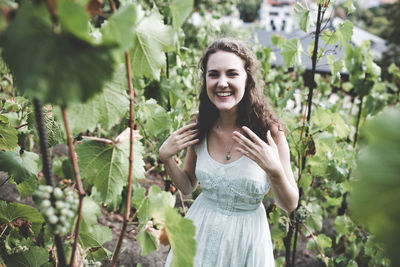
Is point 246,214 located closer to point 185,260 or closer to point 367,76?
point 185,260

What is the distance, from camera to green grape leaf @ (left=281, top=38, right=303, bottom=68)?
6.15 feet

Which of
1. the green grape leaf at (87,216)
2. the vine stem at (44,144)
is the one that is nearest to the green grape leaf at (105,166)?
A: the green grape leaf at (87,216)

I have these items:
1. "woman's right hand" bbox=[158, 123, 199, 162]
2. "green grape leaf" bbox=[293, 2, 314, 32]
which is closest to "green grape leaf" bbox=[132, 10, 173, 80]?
"woman's right hand" bbox=[158, 123, 199, 162]

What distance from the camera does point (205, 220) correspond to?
1.62m

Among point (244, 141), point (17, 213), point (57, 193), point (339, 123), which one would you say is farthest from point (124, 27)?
point (339, 123)

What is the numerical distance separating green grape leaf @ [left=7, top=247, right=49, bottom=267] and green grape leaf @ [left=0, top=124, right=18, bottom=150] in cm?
41

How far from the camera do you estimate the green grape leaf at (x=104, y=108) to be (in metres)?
0.64

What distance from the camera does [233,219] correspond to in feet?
5.17

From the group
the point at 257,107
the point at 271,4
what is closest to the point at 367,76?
the point at 257,107

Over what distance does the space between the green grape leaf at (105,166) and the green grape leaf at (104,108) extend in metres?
0.13

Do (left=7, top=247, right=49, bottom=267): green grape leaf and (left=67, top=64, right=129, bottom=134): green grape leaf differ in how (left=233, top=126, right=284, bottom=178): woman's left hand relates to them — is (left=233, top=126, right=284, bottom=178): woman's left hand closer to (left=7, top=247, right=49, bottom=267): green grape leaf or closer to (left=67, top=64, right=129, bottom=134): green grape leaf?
(left=67, top=64, right=129, bottom=134): green grape leaf

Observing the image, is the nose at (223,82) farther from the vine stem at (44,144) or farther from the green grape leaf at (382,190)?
the green grape leaf at (382,190)

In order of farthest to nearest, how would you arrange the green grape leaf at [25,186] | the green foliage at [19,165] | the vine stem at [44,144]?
the green grape leaf at [25,186], the green foliage at [19,165], the vine stem at [44,144]

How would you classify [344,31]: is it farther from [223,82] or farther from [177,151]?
[177,151]
